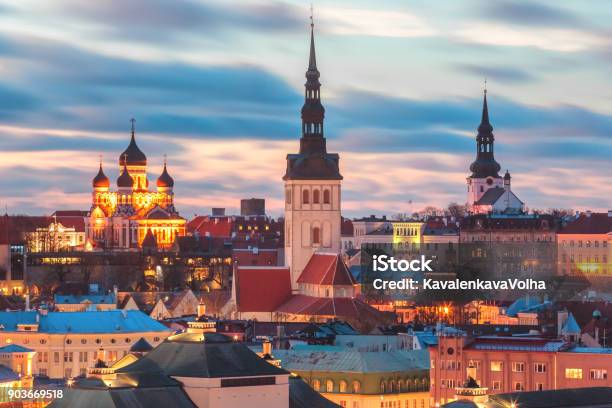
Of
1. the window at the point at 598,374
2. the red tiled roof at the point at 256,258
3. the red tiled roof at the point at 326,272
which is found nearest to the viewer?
the window at the point at 598,374

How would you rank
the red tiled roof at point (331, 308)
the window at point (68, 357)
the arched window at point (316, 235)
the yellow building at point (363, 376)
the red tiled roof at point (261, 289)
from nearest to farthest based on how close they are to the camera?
the yellow building at point (363, 376)
the window at point (68, 357)
the red tiled roof at point (331, 308)
the red tiled roof at point (261, 289)
the arched window at point (316, 235)

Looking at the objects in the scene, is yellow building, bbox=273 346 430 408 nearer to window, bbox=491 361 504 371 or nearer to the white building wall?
window, bbox=491 361 504 371

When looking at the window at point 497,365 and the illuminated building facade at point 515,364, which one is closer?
the illuminated building facade at point 515,364

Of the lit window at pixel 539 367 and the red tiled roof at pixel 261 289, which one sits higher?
the red tiled roof at pixel 261 289

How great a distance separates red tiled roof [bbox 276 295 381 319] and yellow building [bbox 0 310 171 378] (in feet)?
43.4

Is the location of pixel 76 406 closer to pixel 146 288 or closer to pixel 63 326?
pixel 63 326

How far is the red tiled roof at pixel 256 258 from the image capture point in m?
179

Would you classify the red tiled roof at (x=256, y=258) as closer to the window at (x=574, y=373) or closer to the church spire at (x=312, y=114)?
the church spire at (x=312, y=114)

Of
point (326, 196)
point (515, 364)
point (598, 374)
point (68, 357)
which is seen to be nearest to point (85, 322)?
point (68, 357)

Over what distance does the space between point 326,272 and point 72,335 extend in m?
23.0

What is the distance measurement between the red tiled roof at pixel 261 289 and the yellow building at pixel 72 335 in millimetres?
17040

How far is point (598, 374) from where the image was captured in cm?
10419

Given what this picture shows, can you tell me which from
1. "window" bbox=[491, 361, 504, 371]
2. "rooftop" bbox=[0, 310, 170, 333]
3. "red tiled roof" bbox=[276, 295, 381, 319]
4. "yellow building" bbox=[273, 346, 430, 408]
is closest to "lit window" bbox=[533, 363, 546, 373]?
"window" bbox=[491, 361, 504, 371]

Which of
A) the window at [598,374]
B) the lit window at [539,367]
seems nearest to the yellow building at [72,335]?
the lit window at [539,367]
